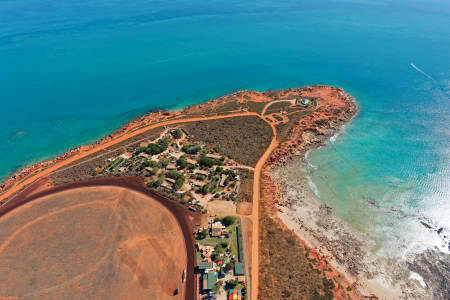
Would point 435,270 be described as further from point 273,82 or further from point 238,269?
point 273,82

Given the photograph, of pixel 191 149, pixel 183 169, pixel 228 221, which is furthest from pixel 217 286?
pixel 191 149

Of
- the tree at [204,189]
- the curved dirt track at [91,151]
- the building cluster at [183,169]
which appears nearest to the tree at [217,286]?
the building cluster at [183,169]

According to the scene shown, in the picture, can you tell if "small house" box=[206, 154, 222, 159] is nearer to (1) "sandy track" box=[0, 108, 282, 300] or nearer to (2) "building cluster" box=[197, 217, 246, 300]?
(1) "sandy track" box=[0, 108, 282, 300]

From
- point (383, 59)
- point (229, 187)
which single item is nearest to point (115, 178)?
point (229, 187)

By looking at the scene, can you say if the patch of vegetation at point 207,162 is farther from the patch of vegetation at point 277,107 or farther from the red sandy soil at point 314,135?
the patch of vegetation at point 277,107

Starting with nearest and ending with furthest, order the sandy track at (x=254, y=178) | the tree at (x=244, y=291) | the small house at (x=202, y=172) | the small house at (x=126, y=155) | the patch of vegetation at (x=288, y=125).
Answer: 1. the tree at (x=244, y=291)
2. the sandy track at (x=254, y=178)
3. the small house at (x=202, y=172)
4. the small house at (x=126, y=155)
5. the patch of vegetation at (x=288, y=125)

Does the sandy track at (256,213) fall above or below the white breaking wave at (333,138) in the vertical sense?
below

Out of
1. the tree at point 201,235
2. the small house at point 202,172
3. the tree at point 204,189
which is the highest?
the small house at point 202,172
